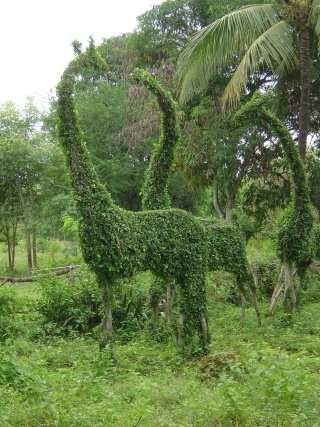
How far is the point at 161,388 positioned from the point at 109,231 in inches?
84.0

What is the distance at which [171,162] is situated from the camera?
26.2 feet

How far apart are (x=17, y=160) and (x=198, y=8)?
909 cm

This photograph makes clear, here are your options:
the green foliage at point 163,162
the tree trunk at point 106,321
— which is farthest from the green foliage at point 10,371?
the green foliage at point 163,162

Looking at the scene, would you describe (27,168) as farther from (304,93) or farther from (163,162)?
(163,162)

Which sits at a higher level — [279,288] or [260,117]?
[260,117]

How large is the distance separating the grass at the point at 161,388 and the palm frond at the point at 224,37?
271 inches

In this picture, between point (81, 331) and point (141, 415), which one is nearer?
point (141, 415)

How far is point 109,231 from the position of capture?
632 cm

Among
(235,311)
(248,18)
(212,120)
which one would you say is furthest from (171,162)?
(212,120)

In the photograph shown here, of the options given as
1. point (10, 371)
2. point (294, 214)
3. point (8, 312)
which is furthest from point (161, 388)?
point (294, 214)

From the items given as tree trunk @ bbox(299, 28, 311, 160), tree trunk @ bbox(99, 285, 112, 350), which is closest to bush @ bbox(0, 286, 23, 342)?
tree trunk @ bbox(99, 285, 112, 350)

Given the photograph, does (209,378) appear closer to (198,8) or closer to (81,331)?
(81,331)

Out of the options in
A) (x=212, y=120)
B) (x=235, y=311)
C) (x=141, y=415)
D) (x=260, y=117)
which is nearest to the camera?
(x=141, y=415)

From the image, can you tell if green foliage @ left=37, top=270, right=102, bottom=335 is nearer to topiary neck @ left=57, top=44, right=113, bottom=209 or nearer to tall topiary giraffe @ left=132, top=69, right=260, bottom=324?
tall topiary giraffe @ left=132, top=69, right=260, bottom=324
